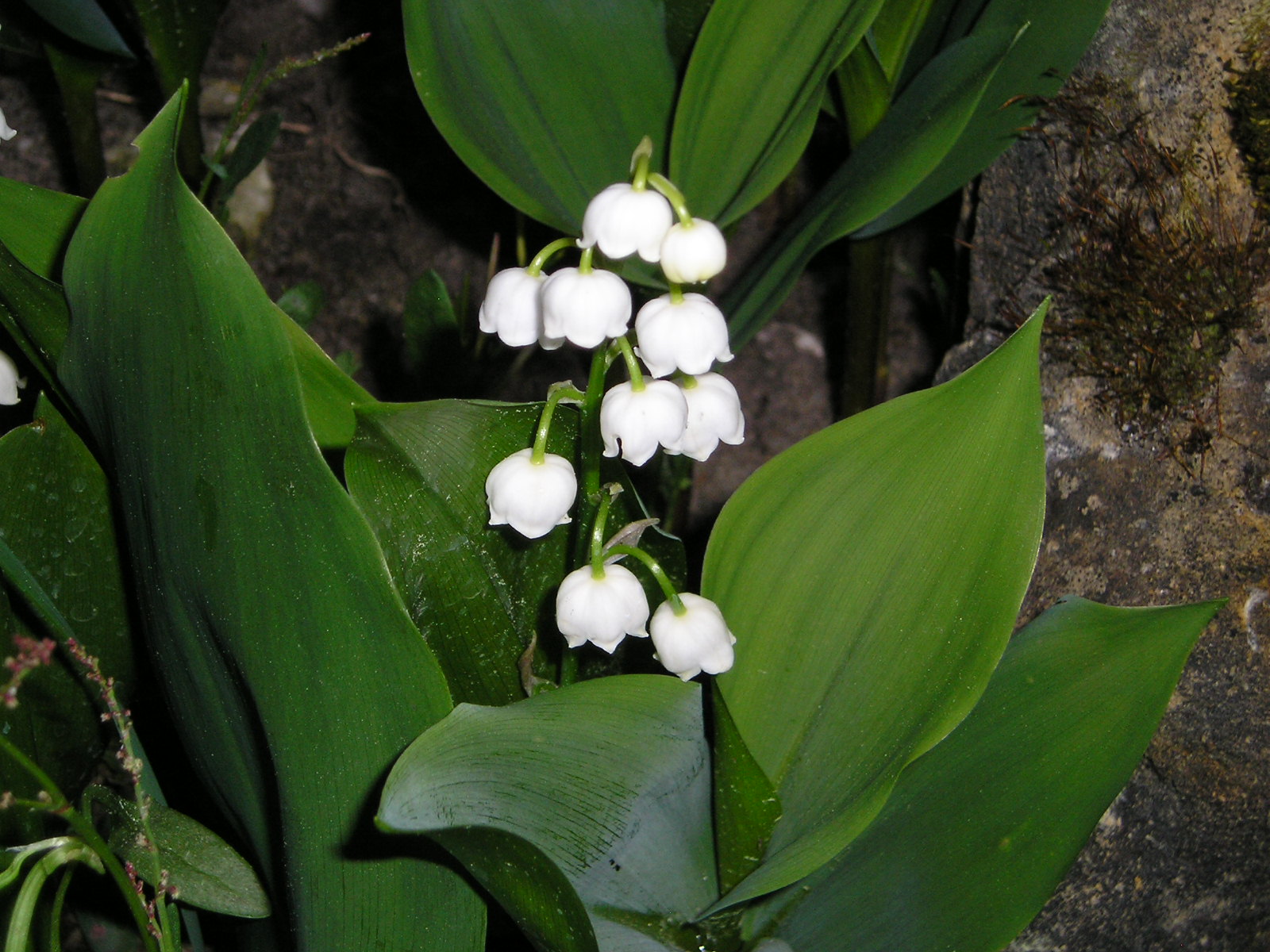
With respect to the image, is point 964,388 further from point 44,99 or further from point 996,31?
point 44,99

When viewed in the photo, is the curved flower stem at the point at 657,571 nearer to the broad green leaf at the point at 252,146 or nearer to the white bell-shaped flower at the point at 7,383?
the white bell-shaped flower at the point at 7,383

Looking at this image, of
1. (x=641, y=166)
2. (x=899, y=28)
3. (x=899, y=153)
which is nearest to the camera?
(x=641, y=166)

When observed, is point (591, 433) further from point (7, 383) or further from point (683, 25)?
point (683, 25)

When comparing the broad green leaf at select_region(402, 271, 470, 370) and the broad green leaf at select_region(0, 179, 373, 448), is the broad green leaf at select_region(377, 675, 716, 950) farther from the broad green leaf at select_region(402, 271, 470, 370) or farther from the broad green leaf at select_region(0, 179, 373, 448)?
the broad green leaf at select_region(402, 271, 470, 370)

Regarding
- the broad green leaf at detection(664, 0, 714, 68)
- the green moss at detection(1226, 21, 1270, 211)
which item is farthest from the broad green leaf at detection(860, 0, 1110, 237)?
the broad green leaf at detection(664, 0, 714, 68)

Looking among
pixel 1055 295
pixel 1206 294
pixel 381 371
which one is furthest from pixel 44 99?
pixel 1206 294

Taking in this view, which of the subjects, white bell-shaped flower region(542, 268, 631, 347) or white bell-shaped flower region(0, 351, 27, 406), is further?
white bell-shaped flower region(0, 351, 27, 406)

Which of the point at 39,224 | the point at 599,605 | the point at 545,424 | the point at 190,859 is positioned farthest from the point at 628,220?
the point at 190,859
